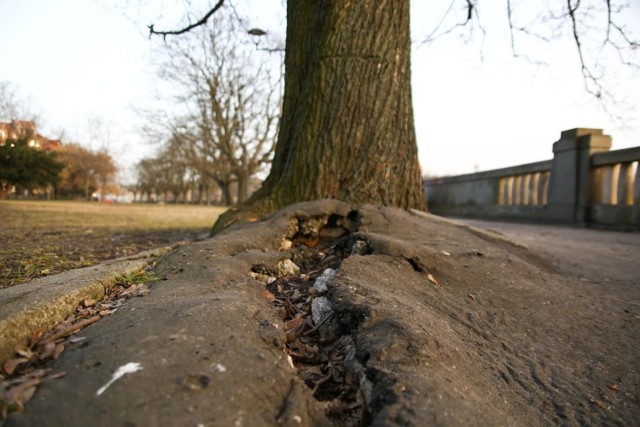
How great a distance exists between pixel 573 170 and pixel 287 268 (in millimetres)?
6786

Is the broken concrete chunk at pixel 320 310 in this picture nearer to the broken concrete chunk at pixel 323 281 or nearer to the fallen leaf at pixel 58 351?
the broken concrete chunk at pixel 323 281

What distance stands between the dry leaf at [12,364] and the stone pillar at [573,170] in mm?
7958

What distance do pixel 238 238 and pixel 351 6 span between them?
2.58m

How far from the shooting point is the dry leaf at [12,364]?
1.05 metres

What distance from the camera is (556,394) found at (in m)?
1.36

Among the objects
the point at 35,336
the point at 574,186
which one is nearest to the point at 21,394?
the point at 35,336

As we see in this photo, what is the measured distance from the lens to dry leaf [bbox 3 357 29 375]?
1.05 metres

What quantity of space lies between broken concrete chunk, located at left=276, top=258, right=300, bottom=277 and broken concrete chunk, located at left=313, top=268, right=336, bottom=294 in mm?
253

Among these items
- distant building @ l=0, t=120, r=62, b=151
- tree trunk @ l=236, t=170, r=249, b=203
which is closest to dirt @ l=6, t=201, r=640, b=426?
distant building @ l=0, t=120, r=62, b=151

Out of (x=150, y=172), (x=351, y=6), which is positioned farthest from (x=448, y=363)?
(x=150, y=172)

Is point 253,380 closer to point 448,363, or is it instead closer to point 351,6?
point 448,363

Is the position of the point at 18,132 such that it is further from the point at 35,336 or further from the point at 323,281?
the point at 323,281

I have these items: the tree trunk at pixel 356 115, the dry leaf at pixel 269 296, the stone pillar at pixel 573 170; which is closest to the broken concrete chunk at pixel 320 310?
the dry leaf at pixel 269 296

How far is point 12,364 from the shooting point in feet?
3.51
